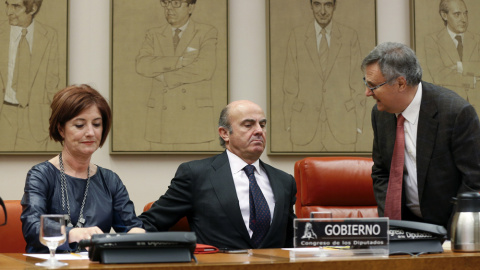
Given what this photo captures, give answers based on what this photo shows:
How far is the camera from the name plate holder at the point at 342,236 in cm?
183

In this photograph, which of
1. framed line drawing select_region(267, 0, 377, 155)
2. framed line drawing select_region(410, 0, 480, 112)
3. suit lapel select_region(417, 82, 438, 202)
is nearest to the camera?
suit lapel select_region(417, 82, 438, 202)

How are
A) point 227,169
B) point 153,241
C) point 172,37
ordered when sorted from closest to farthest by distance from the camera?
point 153,241
point 227,169
point 172,37

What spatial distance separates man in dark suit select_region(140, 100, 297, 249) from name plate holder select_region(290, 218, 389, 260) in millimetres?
1048

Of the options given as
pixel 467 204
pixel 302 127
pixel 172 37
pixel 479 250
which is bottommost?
pixel 479 250

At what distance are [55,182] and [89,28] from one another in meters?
1.71

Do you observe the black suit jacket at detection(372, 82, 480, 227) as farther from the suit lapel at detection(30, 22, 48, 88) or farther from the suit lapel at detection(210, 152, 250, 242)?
the suit lapel at detection(30, 22, 48, 88)

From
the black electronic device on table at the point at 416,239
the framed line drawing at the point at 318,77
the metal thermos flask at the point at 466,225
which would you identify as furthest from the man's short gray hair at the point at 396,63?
the framed line drawing at the point at 318,77

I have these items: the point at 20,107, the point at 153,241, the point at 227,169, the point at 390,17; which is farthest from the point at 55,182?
the point at 390,17

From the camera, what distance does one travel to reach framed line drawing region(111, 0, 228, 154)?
402 centimetres

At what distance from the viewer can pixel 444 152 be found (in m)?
2.74

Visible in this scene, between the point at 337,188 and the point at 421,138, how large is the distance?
34.0 inches

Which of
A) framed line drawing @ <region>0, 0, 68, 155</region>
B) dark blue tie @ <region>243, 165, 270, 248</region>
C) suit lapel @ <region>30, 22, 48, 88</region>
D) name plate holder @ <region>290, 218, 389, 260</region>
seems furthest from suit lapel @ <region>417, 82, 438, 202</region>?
suit lapel @ <region>30, 22, 48, 88</region>

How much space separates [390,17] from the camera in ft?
15.0

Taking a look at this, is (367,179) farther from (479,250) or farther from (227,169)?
(479,250)
